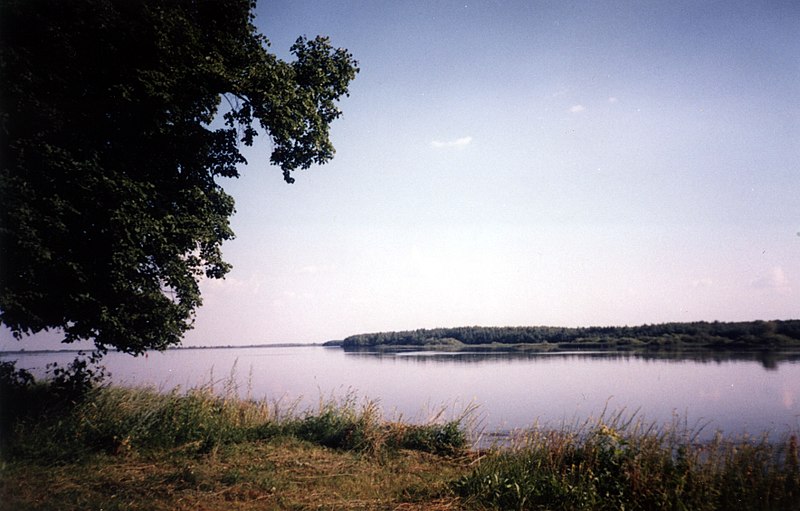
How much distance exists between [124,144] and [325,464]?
8.34 metres

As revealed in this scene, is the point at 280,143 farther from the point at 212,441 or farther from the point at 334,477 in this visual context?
the point at 334,477

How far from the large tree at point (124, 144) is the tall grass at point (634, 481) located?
8090 mm

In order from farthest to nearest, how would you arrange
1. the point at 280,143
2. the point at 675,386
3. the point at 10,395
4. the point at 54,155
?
the point at 675,386 < the point at 280,143 < the point at 10,395 < the point at 54,155

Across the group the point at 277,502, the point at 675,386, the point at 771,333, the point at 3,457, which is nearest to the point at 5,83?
the point at 3,457

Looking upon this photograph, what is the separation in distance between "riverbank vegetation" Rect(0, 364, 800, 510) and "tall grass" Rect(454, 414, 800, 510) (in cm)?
3

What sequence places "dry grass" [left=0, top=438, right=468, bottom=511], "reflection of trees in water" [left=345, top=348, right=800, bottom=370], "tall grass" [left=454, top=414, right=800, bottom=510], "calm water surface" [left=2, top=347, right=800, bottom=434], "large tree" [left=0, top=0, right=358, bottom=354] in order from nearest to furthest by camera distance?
"dry grass" [left=0, top=438, right=468, bottom=511], "tall grass" [left=454, top=414, right=800, bottom=510], "large tree" [left=0, top=0, right=358, bottom=354], "calm water surface" [left=2, top=347, right=800, bottom=434], "reflection of trees in water" [left=345, top=348, right=800, bottom=370]

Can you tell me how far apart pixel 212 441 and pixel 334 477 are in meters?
3.28

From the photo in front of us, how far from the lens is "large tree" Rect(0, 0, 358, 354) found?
764cm

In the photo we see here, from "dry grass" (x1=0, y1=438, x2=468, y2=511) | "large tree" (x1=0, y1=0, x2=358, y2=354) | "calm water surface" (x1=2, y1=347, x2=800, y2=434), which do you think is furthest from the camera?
"calm water surface" (x1=2, y1=347, x2=800, y2=434)

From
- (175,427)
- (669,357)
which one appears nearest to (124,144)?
(175,427)

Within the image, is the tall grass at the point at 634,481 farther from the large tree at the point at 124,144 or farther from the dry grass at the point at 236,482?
the large tree at the point at 124,144

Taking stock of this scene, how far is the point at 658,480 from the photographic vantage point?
6305 millimetres

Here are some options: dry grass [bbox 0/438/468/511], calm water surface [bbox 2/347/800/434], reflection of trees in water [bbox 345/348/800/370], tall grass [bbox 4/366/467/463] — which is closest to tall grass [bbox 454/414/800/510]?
dry grass [bbox 0/438/468/511]

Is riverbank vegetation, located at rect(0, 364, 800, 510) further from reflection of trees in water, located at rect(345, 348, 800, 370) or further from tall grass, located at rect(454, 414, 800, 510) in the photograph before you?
reflection of trees in water, located at rect(345, 348, 800, 370)
